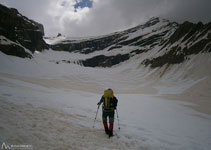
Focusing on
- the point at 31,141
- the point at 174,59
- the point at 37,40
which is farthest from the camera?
the point at 37,40

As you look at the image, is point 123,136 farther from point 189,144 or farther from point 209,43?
point 209,43

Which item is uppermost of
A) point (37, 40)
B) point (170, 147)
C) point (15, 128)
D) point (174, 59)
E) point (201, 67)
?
point (37, 40)

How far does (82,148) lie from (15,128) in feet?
7.85

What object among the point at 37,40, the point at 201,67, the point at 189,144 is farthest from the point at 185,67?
the point at 37,40

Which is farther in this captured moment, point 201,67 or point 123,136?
point 201,67

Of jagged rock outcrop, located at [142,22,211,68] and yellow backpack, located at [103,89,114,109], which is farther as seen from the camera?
jagged rock outcrop, located at [142,22,211,68]

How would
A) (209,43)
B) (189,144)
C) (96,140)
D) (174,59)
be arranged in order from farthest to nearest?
(174,59), (209,43), (189,144), (96,140)

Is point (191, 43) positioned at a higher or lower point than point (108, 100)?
higher

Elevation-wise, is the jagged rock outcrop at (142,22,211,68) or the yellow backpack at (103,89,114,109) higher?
the jagged rock outcrop at (142,22,211,68)

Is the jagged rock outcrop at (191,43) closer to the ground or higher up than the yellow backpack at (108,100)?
higher up

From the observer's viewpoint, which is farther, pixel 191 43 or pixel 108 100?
pixel 191 43

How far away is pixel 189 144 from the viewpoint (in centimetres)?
553

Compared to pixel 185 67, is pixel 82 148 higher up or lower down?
lower down

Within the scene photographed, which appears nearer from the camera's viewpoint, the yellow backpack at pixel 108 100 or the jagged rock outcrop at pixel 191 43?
the yellow backpack at pixel 108 100
